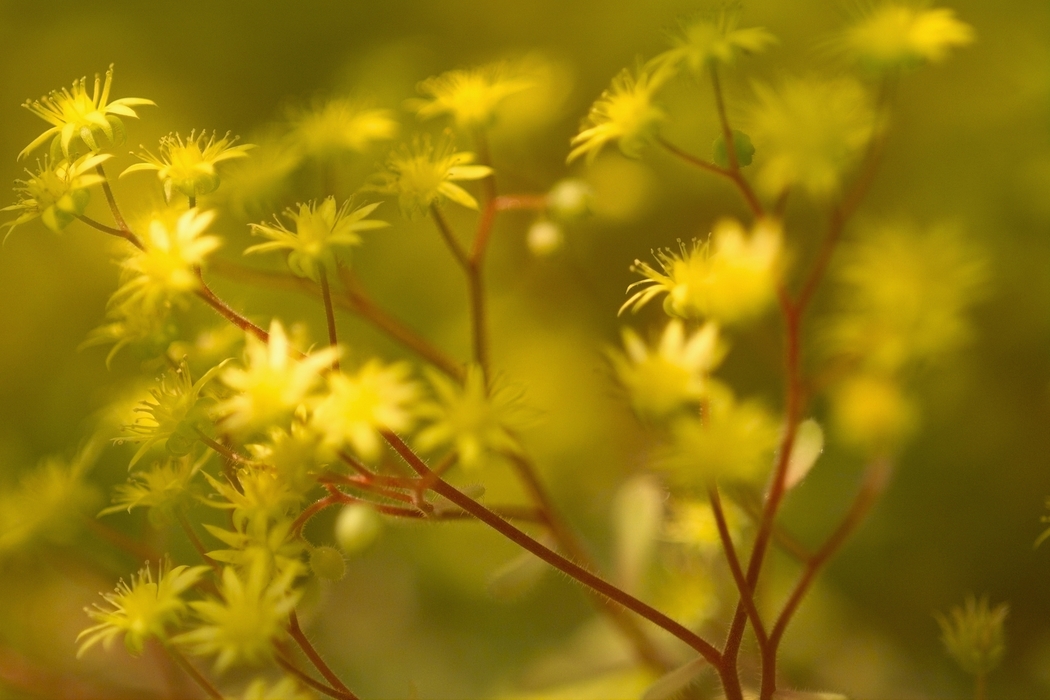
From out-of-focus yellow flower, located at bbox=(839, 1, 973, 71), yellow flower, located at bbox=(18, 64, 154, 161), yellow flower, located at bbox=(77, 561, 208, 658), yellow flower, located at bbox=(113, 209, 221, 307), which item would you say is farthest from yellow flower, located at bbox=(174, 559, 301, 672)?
out-of-focus yellow flower, located at bbox=(839, 1, 973, 71)

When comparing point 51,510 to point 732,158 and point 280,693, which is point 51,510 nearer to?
point 280,693

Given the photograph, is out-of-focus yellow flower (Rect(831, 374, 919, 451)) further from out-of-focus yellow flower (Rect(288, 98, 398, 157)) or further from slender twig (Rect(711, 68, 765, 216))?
out-of-focus yellow flower (Rect(288, 98, 398, 157))

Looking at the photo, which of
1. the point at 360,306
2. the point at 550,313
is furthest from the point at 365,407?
the point at 550,313

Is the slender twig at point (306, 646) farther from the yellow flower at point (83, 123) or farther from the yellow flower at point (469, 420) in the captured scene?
the yellow flower at point (83, 123)

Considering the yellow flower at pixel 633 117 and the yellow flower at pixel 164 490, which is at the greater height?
the yellow flower at pixel 633 117

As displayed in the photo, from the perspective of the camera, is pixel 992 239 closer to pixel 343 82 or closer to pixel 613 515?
pixel 613 515

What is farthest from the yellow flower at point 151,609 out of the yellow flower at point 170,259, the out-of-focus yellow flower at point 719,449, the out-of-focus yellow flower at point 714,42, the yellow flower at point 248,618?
the out-of-focus yellow flower at point 714,42
